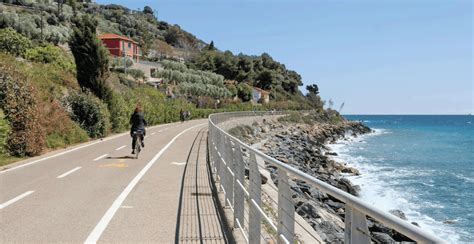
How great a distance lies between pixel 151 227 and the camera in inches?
306

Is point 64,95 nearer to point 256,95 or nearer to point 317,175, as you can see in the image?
point 317,175

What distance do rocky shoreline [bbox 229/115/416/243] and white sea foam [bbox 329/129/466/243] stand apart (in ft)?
3.63

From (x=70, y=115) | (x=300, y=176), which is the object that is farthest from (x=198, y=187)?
(x=70, y=115)

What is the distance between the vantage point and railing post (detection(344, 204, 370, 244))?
2705 mm

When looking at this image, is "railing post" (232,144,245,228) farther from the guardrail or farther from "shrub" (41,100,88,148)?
"shrub" (41,100,88,148)

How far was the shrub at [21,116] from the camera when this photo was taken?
1766 centimetres

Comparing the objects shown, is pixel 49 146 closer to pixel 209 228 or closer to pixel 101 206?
pixel 101 206

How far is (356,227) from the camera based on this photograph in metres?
2.78

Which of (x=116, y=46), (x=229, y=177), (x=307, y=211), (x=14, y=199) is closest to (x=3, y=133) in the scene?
(x=14, y=199)

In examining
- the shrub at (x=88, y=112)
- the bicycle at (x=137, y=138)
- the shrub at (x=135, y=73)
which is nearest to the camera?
the bicycle at (x=137, y=138)

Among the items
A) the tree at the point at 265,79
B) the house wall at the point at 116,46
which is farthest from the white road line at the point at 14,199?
the tree at the point at 265,79

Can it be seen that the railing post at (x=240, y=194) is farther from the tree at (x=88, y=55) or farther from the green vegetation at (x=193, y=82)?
the green vegetation at (x=193, y=82)

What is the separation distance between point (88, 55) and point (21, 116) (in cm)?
1261

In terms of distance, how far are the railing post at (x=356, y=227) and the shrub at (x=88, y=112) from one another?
85.5ft
